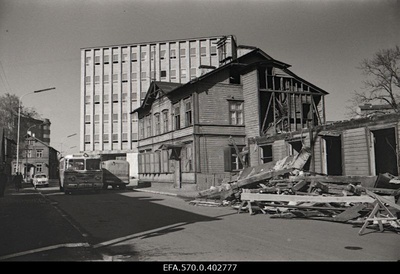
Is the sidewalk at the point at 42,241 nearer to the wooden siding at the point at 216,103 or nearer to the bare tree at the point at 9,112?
the wooden siding at the point at 216,103

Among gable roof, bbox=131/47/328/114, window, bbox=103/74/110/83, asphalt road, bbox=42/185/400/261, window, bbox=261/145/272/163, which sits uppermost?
window, bbox=103/74/110/83

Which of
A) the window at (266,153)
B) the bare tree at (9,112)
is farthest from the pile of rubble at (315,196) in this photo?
the bare tree at (9,112)

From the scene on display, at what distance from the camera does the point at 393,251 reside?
6934 mm

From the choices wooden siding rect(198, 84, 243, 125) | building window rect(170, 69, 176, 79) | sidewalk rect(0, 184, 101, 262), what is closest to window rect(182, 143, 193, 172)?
wooden siding rect(198, 84, 243, 125)

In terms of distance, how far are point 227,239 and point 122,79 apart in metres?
58.6

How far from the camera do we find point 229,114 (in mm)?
28172

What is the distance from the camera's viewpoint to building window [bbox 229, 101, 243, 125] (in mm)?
28297

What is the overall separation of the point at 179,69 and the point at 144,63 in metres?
6.32

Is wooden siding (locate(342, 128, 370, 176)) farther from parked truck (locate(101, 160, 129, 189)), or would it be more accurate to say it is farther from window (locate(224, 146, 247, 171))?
parked truck (locate(101, 160, 129, 189))

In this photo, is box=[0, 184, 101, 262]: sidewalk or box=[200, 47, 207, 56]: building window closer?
box=[0, 184, 101, 262]: sidewalk

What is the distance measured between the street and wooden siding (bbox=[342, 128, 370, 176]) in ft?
21.9

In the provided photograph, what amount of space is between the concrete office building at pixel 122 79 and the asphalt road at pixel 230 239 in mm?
51947
